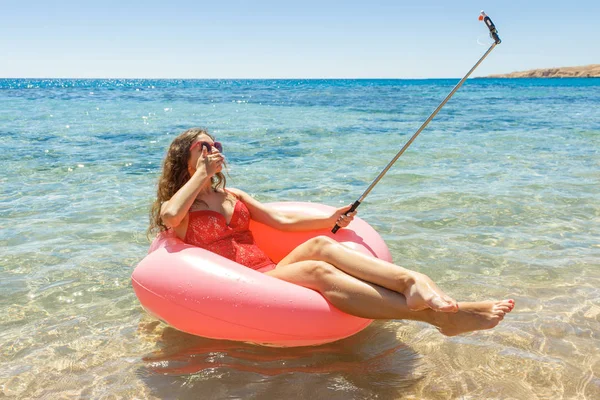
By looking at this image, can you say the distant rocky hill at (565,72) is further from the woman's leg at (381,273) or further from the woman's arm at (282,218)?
the woman's leg at (381,273)

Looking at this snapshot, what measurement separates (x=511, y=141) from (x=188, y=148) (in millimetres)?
9429

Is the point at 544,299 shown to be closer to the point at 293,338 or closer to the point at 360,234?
the point at 360,234

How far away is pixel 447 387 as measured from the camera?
2758 mm

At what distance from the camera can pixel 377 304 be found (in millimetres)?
2723

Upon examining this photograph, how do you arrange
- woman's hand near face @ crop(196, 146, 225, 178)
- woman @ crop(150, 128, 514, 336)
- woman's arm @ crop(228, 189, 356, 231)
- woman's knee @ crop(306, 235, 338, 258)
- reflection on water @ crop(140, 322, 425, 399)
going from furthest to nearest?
woman's arm @ crop(228, 189, 356, 231) < woman's hand near face @ crop(196, 146, 225, 178) < woman's knee @ crop(306, 235, 338, 258) < reflection on water @ crop(140, 322, 425, 399) < woman @ crop(150, 128, 514, 336)

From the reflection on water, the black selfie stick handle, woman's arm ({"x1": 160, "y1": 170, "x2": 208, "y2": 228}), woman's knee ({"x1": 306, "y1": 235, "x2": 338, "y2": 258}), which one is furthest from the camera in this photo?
the black selfie stick handle

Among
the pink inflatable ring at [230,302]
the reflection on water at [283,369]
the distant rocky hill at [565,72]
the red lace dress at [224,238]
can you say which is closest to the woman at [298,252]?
Answer: the red lace dress at [224,238]

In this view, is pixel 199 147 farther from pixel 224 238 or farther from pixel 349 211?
pixel 349 211

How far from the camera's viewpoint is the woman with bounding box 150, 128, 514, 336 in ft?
8.62

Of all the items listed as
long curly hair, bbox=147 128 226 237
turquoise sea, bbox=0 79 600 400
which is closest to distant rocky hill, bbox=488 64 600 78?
turquoise sea, bbox=0 79 600 400

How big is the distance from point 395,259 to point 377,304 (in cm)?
192

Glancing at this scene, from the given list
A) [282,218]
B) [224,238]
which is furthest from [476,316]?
[224,238]

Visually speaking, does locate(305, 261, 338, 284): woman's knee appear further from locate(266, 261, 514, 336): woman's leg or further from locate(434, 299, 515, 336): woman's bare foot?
locate(434, 299, 515, 336): woman's bare foot

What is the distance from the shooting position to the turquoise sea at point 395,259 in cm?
283
